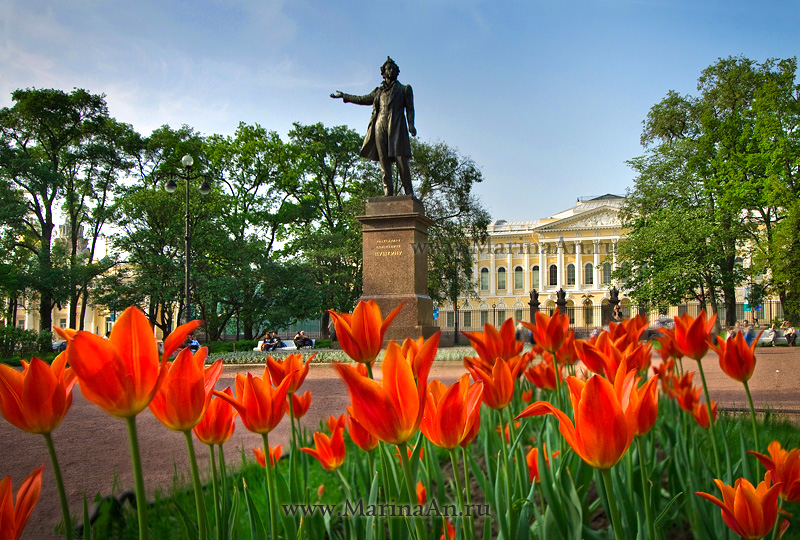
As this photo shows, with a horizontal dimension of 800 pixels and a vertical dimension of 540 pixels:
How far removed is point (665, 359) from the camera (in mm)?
2250

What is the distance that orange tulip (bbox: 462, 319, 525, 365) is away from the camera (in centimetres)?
155

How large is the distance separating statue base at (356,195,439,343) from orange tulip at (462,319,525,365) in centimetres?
846

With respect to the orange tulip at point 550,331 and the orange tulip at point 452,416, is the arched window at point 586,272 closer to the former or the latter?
the orange tulip at point 550,331

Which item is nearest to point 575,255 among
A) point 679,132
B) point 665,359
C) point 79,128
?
point 679,132

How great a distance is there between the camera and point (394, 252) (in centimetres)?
1035

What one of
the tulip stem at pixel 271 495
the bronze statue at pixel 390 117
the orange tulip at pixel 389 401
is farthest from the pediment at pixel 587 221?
the orange tulip at pixel 389 401

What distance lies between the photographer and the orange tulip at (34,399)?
27.9 inches

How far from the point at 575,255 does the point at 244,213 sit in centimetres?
4213

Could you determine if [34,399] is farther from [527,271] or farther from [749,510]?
[527,271]

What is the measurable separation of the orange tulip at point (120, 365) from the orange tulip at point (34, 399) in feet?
0.33

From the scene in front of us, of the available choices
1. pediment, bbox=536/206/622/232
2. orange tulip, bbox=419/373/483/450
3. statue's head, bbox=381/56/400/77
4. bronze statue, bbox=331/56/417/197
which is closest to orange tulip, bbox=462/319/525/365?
orange tulip, bbox=419/373/483/450

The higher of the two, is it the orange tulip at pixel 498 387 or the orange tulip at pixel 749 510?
the orange tulip at pixel 498 387

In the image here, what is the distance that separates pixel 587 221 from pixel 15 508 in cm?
6300

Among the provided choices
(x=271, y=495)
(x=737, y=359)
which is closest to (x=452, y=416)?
(x=271, y=495)
